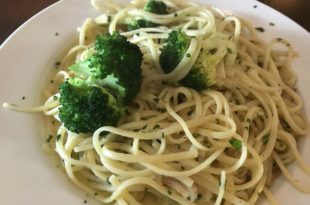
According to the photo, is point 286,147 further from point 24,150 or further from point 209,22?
point 24,150

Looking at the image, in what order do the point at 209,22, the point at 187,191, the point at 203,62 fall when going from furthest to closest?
the point at 209,22, the point at 203,62, the point at 187,191

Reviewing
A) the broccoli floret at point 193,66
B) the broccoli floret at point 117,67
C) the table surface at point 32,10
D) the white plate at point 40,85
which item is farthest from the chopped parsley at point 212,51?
the table surface at point 32,10

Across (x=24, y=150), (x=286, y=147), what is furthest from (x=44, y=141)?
(x=286, y=147)

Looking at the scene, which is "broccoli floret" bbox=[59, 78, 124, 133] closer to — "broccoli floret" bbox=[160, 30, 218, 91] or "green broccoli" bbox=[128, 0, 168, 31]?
"broccoli floret" bbox=[160, 30, 218, 91]

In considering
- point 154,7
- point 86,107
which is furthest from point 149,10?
point 86,107

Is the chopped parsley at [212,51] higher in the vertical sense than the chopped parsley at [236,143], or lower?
higher

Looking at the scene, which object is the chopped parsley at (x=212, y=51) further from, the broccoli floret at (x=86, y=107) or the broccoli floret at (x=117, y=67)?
the broccoli floret at (x=86, y=107)
